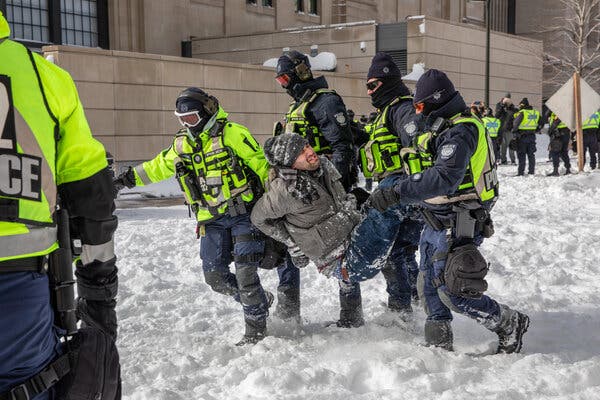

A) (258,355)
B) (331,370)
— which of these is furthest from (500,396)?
(258,355)

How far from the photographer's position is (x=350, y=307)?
5.76m

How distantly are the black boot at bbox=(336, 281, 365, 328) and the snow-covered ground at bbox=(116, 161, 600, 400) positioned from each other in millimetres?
114

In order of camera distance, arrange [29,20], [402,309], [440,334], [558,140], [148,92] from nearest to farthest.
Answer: [440,334]
[402,309]
[558,140]
[148,92]
[29,20]

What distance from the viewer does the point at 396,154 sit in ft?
19.8

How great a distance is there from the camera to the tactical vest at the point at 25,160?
226cm

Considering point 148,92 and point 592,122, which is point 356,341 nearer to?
point 592,122

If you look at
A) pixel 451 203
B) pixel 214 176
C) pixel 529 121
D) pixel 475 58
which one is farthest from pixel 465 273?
pixel 475 58

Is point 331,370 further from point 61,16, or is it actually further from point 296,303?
point 61,16

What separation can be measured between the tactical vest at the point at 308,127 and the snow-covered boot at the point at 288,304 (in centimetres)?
120

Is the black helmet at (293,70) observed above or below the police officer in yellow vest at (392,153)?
above

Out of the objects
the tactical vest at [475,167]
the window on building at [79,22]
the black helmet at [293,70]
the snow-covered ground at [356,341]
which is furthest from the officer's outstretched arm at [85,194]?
the window on building at [79,22]

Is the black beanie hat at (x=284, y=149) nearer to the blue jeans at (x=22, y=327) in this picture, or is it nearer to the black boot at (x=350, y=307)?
the black boot at (x=350, y=307)

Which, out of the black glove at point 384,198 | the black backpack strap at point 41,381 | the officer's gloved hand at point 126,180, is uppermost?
the officer's gloved hand at point 126,180

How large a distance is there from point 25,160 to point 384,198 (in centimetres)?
292
